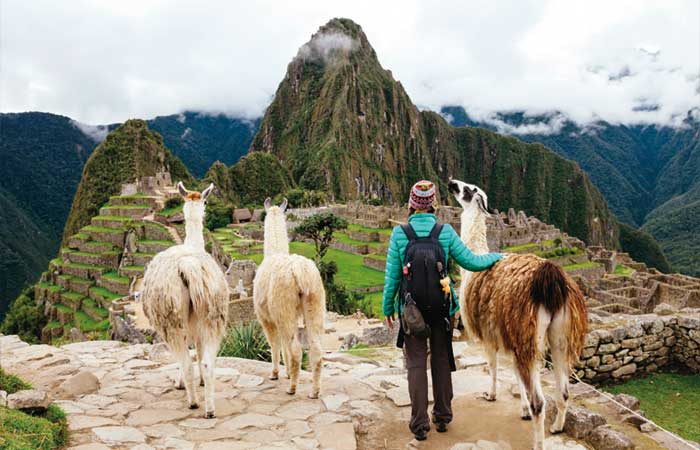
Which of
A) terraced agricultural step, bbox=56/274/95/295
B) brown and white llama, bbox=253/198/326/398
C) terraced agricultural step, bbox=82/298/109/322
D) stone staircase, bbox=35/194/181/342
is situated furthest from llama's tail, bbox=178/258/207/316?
terraced agricultural step, bbox=56/274/95/295

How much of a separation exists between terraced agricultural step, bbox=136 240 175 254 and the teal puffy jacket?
3425 cm

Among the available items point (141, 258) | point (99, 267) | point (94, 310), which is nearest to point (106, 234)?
point (99, 267)

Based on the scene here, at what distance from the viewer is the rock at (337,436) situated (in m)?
3.66

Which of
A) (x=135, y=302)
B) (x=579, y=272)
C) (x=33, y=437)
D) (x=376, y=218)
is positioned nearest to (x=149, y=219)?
(x=135, y=302)

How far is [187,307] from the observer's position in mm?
4340

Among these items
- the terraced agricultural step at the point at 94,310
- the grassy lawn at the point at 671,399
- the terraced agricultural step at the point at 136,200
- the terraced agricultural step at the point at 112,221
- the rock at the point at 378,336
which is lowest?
the terraced agricultural step at the point at 94,310

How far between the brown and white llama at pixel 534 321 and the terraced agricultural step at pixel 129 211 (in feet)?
140

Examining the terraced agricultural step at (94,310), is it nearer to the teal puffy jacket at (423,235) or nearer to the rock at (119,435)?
the rock at (119,435)

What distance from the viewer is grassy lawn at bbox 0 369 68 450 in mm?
2864

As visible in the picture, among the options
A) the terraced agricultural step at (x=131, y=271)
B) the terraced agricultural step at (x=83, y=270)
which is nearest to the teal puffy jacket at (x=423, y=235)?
the terraced agricultural step at (x=131, y=271)

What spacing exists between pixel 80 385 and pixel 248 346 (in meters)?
2.45

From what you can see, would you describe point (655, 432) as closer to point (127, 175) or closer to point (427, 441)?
point (427, 441)

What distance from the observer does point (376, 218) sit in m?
50.8

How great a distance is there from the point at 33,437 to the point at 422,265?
280 centimetres
